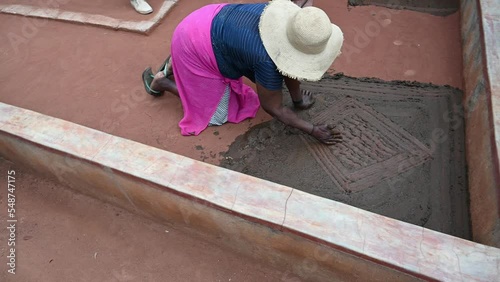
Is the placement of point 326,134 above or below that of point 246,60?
below

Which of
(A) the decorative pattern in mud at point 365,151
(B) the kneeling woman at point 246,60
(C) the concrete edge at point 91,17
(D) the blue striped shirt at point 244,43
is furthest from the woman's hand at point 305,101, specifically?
(C) the concrete edge at point 91,17

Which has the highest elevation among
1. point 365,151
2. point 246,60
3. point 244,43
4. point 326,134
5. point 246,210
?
point 244,43

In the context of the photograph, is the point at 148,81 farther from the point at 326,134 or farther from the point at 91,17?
the point at 326,134

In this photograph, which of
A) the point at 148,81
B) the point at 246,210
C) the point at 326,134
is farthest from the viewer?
the point at 148,81

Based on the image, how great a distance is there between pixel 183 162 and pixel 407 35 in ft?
7.89

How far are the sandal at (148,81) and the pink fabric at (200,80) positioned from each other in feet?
1.46

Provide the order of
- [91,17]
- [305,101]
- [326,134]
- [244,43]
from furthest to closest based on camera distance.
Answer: [91,17]
[305,101]
[326,134]
[244,43]

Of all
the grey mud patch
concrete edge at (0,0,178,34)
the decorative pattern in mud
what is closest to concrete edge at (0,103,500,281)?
the decorative pattern in mud

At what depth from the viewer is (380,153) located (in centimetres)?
239

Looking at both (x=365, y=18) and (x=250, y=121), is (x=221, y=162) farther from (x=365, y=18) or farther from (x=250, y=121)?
(x=365, y=18)

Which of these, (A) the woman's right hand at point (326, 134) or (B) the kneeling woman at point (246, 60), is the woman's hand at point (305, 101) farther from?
(A) the woman's right hand at point (326, 134)

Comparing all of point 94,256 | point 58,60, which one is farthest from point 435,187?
point 58,60

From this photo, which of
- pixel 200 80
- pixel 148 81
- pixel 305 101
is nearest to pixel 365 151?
pixel 305 101

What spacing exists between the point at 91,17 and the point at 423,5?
11.3 ft
